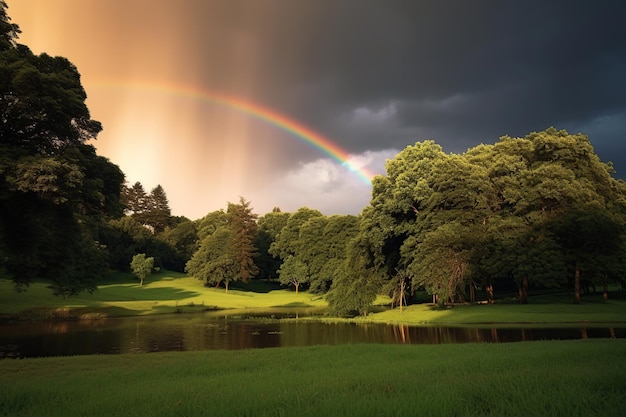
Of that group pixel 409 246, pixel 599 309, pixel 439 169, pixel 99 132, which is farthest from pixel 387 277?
pixel 99 132

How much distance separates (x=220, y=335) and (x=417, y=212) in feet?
87.4

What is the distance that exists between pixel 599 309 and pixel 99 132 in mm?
44506

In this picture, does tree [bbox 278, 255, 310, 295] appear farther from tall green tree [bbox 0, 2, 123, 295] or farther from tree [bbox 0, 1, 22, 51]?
tree [bbox 0, 1, 22, 51]

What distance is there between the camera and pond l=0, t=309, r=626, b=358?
93.3 feet

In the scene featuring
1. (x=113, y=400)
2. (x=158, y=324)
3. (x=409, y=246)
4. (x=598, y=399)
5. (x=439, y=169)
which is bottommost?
(x=158, y=324)

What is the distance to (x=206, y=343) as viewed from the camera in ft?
101

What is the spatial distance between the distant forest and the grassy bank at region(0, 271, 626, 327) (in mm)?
2865

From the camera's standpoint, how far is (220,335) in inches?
1407

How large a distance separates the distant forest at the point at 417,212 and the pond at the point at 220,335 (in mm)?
4893

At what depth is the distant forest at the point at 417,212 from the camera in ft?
70.0

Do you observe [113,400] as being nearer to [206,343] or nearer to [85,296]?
[206,343]

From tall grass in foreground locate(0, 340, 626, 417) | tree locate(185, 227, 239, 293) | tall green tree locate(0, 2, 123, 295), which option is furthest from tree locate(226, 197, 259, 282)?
tall grass in foreground locate(0, 340, 626, 417)

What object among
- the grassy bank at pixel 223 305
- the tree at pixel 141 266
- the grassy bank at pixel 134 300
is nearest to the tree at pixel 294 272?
the grassy bank at pixel 134 300

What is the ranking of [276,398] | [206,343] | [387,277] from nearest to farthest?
1. [276,398]
2. [206,343]
3. [387,277]
